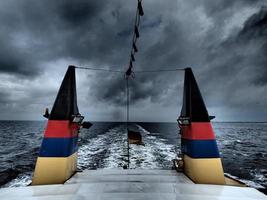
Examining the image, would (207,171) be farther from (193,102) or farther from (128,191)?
(128,191)

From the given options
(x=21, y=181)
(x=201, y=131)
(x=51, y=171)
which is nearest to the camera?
(x=51, y=171)

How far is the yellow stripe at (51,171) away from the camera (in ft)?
22.0

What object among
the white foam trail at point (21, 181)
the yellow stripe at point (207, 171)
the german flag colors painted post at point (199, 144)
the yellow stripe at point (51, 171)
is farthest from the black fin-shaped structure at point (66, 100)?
the white foam trail at point (21, 181)

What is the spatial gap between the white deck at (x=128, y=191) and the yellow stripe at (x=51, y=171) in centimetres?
40

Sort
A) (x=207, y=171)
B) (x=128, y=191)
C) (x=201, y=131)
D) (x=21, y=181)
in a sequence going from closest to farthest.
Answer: (x=128, y=191) → (x=207, y=171) → (x=201, y=131) → (x=21, y=181)

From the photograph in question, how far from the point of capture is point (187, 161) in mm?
7906

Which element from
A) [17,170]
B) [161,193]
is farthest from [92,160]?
[161,193]

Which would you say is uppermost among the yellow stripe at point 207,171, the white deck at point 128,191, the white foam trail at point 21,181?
the yellow stripe at point 207,171

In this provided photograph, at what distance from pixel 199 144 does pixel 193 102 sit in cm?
164

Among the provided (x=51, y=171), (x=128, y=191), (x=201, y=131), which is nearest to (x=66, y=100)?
(x=51, y=171)

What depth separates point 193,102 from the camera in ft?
25.3

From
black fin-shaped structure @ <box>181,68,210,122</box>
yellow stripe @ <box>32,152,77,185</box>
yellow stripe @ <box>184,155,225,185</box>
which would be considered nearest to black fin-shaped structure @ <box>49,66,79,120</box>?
yellow stripe @ <box>32,152,77,185</box>

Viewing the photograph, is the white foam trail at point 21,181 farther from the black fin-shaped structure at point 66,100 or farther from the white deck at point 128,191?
the white deck at point 128,191

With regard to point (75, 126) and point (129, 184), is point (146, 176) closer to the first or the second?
point (129, 184)
